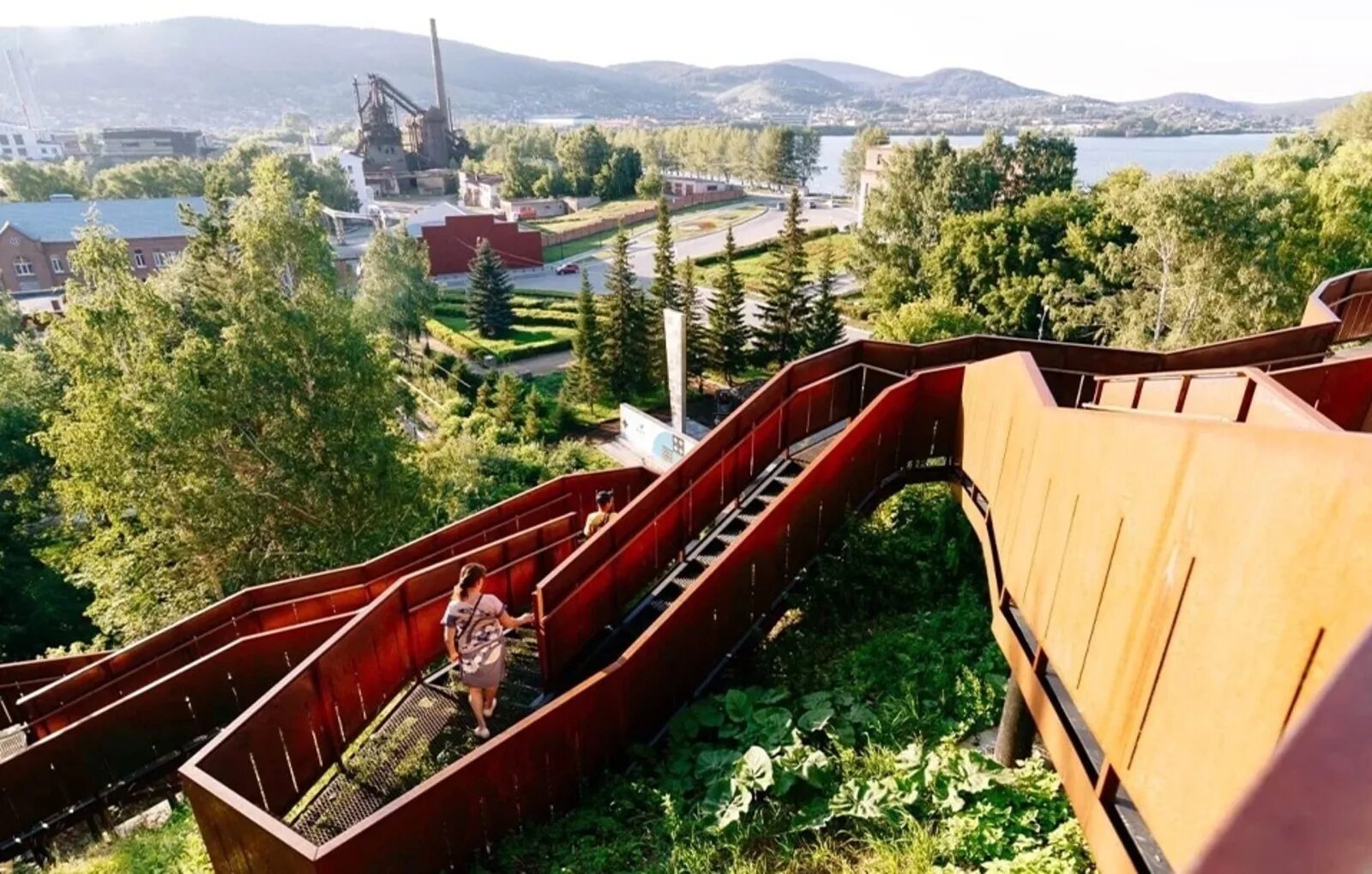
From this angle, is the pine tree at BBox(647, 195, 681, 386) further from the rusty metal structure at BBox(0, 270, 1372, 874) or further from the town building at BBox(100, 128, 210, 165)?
the town building at BBox(100, 128, 210, 165)

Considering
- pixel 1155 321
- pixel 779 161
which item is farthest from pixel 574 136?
pixel 1155 321

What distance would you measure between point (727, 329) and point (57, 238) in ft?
166

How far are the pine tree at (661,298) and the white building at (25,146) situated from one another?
460 ft

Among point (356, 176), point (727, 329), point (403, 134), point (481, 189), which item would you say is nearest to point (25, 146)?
point (403, 134)

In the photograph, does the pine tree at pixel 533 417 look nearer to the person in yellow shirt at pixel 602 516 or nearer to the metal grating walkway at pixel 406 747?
the person in yellow shirt at pixel 602 516

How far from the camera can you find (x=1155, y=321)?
72.2ft

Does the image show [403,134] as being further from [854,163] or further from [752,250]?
[752,250]

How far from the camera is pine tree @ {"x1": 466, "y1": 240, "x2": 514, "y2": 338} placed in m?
39.7

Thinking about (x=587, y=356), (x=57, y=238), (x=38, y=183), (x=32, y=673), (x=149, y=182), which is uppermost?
(x=149, y=182)

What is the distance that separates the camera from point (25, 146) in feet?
411

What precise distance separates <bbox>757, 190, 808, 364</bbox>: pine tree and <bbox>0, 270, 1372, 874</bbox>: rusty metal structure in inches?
785

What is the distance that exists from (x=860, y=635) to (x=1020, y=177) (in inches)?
1576

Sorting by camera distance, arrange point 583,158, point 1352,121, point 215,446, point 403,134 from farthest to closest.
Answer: point 403,134 → point 583,158 → point 1352,121 → point 215,446

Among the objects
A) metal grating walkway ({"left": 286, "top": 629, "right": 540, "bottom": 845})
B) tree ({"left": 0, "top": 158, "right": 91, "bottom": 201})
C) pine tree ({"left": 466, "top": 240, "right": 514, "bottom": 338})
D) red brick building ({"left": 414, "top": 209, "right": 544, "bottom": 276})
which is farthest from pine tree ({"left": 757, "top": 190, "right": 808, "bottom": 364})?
tree ({"left": 0, "top": 158, "right": 91, "bottom": 201})
